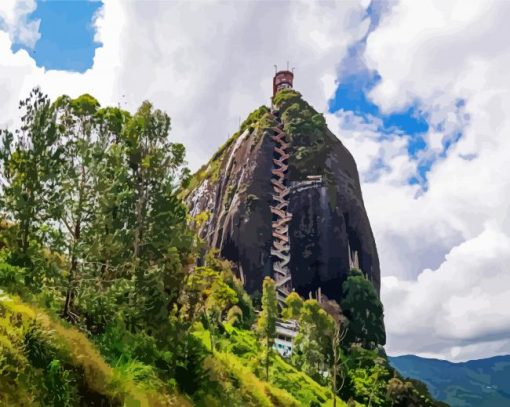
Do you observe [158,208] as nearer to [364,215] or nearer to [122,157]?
[122,157]

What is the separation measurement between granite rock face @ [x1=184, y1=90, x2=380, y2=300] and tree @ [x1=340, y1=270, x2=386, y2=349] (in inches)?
165

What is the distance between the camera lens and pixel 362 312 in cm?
8662

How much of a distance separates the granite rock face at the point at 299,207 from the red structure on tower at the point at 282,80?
14.9 m

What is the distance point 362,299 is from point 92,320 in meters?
74.8

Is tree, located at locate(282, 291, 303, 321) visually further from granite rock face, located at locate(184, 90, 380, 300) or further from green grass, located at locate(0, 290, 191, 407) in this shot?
green grass, located at locate(0, 290, 191, 407)

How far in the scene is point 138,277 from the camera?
19703mm

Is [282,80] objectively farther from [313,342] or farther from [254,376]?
[254,376]

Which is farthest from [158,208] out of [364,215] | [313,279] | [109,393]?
[364,215]

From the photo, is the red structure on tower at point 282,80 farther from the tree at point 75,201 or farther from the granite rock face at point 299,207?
the tree at point 75,201

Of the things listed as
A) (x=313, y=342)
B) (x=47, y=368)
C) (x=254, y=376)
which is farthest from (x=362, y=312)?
(x=47, y=368)

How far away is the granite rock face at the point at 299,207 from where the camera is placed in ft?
322

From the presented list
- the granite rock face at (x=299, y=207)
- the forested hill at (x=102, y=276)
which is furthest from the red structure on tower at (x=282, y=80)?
the forested hill at (x=102, y=276)

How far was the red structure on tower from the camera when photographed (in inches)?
5310

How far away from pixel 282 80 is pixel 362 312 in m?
70.7
